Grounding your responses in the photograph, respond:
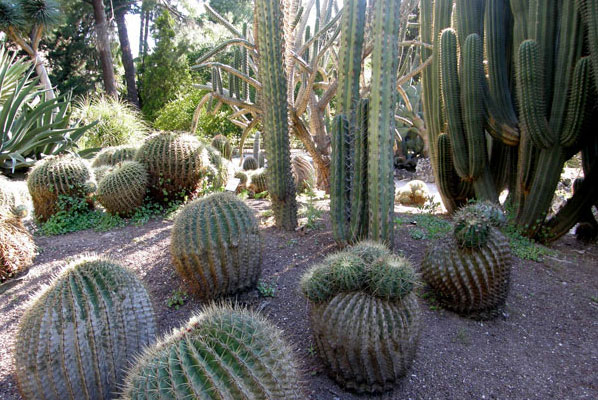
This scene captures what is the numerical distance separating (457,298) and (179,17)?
2121 cm

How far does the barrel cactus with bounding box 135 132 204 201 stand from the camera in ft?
16.6

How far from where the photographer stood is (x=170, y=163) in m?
5.07

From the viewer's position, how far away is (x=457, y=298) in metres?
3.18

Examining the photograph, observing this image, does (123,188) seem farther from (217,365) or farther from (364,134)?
(217,365)

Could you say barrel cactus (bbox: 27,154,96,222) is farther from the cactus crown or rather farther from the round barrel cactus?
the cactus crown

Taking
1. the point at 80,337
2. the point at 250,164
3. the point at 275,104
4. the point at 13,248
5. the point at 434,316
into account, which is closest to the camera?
the point at 80,337

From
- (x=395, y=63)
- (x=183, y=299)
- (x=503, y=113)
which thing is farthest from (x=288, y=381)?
(x=503, y=113)

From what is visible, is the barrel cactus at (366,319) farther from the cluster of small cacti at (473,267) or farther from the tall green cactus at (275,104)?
the tall green cactus at (275,104)

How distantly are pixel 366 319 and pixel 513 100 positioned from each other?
4.42 m

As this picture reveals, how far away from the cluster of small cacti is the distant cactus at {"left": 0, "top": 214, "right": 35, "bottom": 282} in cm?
367

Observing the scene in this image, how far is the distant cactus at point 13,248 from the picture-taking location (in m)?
3.49

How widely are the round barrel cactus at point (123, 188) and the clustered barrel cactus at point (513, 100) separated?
408 centimetres

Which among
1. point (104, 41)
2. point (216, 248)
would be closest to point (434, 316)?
point (216, 248)

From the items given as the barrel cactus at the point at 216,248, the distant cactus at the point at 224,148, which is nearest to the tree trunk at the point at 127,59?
the distant cactus at the point at 224,148
